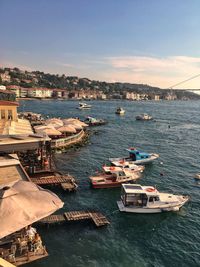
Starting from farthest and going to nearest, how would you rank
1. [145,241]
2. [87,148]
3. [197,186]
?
[87,148]
[197,186]
[145,241]

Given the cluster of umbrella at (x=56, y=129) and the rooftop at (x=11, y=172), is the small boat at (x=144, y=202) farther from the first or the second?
the cluster of umbrella at (x=56, y=129)

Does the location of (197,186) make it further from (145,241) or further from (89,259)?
(89,259)

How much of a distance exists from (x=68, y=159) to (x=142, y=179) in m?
14.6

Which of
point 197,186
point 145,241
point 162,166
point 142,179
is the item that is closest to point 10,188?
point 145,241

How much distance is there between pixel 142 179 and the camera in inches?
1730

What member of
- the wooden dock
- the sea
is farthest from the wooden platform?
the wooden dock

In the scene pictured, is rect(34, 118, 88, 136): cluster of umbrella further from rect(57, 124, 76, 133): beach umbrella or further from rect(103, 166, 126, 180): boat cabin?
rect(103, 166, 126, 180): boat cabin

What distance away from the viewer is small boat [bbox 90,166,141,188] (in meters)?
38.8

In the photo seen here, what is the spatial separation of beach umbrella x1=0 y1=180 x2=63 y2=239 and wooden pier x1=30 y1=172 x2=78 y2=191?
15.1 m

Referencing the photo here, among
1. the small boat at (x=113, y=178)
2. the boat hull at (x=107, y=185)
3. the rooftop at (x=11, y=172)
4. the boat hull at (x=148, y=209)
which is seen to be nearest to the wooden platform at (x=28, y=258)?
the rooftop at (x=11, y=172)

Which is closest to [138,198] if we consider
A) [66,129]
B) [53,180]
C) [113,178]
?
[113,178]

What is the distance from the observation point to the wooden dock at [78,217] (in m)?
27.5

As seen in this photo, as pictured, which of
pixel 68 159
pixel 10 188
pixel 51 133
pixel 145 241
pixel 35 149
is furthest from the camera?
pixel 51 133

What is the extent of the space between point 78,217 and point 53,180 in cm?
911
